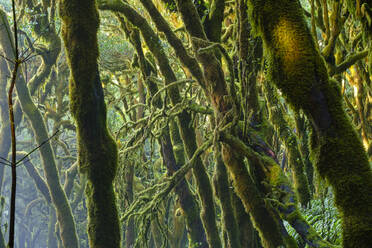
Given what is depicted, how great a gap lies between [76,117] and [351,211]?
9.74 ft

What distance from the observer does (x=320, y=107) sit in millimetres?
2795

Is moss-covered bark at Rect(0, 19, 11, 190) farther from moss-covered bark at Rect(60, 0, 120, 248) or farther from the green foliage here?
the green foliage

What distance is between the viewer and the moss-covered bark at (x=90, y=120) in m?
4.31

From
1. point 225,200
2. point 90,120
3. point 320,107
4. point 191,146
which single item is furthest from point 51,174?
point 320,107

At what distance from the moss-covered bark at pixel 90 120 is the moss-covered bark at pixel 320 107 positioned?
2.07 metres

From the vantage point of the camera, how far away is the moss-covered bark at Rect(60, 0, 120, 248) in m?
4.31

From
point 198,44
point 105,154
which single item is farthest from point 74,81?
point 198,44

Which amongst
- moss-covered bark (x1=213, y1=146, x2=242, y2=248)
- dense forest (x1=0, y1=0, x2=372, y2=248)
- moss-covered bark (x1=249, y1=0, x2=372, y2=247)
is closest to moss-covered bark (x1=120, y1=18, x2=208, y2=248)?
dense forest (x1=0, y1=0, x2=372, y2=248)

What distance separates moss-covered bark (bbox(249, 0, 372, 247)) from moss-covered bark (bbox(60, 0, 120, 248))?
6.80 feet

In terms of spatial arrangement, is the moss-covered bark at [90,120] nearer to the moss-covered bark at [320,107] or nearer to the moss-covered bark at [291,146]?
the moss-covered bark at [320,107]

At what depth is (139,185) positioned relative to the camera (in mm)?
13438

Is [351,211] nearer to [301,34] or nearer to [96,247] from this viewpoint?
[301,34]

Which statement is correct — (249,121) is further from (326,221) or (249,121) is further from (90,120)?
(90,120)

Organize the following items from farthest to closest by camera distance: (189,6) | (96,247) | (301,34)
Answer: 1. (189,6)
2. (96,247)
3. (301,34)
